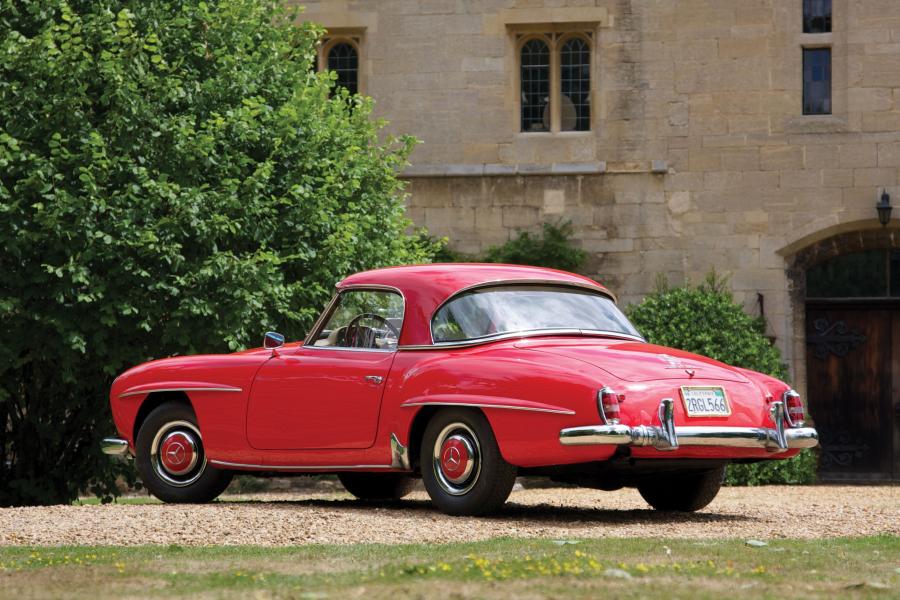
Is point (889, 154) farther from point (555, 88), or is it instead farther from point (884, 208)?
point (555, 88)

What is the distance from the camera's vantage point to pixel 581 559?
701 centimetres

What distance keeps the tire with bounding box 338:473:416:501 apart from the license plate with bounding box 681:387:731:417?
334 centimetres

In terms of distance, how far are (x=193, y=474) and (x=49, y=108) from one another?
466 centimetres

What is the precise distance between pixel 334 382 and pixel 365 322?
19.6 inches

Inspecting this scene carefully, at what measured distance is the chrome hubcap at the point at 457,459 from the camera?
9562 mm

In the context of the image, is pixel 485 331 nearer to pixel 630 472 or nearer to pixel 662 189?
pixel 630 472

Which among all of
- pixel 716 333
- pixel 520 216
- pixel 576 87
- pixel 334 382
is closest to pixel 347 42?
pixel 576 87

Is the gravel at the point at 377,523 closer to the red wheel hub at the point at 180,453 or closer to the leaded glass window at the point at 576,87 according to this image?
the red wheel hub at the point at 180,453

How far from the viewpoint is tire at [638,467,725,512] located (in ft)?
35.3

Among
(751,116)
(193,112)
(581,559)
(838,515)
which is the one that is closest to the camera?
(581,559)

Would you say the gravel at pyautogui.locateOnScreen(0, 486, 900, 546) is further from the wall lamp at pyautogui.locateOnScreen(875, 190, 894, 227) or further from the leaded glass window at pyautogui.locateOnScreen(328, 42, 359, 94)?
the leaded glass window at pyautogui.locateOnScreen(328, 42, 359, 94)

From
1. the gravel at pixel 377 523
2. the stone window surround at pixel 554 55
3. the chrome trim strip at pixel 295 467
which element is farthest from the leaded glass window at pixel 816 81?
the chrome trim strip at pixel 295 467

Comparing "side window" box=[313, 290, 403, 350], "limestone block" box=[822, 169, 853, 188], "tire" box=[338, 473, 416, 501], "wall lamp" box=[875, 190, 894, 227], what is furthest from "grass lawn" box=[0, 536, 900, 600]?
"limestone block" box=[822, 169, 853, 188]

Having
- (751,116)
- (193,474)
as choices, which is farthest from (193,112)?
(751,116)
